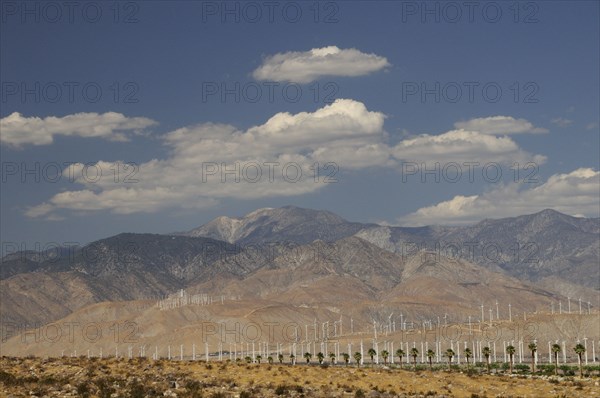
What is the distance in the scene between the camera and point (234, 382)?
63094mm

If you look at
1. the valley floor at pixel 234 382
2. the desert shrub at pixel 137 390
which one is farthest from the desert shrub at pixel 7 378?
the desert shrub at pixel 137 390

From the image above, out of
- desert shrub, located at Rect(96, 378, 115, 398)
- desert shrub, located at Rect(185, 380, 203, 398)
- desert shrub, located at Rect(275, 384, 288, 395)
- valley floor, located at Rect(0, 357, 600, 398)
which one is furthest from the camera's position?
desert shrub, located at Rect(275, 384, 288, 395)

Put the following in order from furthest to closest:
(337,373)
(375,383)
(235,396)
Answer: (337,373), (375,383), (235,396)

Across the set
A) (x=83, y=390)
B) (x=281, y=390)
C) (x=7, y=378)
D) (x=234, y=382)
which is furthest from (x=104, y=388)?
(x=281, y=390)

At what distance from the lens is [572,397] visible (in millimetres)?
64625

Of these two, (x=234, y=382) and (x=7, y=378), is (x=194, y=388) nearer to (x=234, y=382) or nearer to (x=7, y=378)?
(x=234, y=382)

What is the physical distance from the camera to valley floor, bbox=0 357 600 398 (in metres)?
55.7

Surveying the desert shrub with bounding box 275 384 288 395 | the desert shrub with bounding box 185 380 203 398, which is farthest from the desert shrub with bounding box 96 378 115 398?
the desert shrub with bounding box 275 384 288 395

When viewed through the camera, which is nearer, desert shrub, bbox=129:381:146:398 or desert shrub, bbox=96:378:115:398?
desert shrub, bbox=129:381:146:398

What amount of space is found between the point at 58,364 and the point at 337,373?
2491 centimetres

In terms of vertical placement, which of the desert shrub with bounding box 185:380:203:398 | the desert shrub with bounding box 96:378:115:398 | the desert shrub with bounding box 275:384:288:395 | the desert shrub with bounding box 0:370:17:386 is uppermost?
the desert shrub with bounding box 0:370:17:386

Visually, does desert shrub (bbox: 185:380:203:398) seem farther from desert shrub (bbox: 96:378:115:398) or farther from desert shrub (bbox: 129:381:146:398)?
desert shrub (bbox: 96:378:115:398)

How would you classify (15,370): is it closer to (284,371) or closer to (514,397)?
(284,371)

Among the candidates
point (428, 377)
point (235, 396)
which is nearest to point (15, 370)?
point (235, 396)
